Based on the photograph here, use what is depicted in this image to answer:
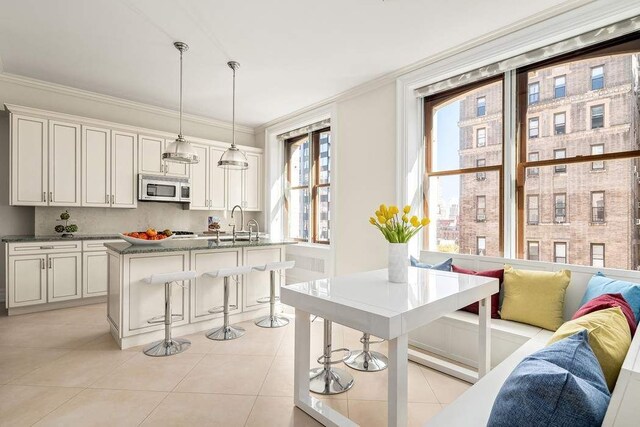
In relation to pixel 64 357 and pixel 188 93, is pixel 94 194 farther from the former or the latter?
pixel 64 357

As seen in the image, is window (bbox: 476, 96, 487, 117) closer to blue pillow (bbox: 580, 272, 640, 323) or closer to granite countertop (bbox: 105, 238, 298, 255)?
blue pillow (bbox: 580, 272, 640, 323)

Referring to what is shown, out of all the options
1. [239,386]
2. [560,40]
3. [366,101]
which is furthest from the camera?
[366,101]

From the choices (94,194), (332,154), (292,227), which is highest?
(332,154)

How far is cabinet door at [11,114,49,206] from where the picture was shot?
3789mm

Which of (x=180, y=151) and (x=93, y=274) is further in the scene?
(x=93, y=274)

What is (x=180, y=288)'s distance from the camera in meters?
3.26

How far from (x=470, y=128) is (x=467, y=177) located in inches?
20.1

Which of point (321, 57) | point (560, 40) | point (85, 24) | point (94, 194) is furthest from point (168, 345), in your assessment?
point (560, 40)

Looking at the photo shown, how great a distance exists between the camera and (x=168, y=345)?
2.88 m

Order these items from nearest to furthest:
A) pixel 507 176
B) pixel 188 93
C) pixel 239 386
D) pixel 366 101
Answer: pixel 239 386, pixel 507 176, pixel 366 101, pixel 188 93

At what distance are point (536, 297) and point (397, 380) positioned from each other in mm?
1584

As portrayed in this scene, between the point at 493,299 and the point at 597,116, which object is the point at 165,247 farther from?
the point at 597,116

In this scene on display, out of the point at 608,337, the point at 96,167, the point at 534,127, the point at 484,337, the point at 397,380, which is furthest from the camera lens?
the point at 96,167

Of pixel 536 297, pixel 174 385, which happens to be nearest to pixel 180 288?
pixel 174 385
